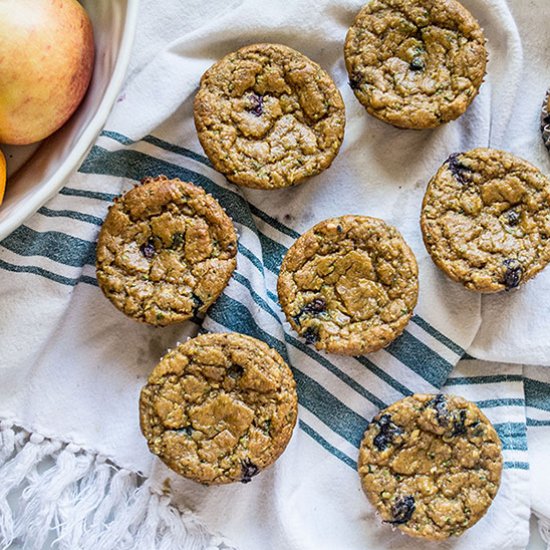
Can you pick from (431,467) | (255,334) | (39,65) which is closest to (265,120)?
(255,334)

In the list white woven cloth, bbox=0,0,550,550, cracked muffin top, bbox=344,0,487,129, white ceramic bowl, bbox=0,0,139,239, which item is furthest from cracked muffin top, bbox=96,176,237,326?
cracked muffin top, bbox=344,0,487,129

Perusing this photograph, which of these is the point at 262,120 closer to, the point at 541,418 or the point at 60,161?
the point at 60,161

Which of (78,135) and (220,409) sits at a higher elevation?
(78,135)

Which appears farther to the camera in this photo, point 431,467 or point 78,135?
point 431,467

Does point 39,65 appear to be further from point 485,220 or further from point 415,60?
point 485,220

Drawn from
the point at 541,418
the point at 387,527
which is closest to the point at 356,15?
the point at 541,418

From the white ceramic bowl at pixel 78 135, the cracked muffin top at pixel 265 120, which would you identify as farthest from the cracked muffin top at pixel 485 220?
the white ceramic bowl at pixel 78 135
